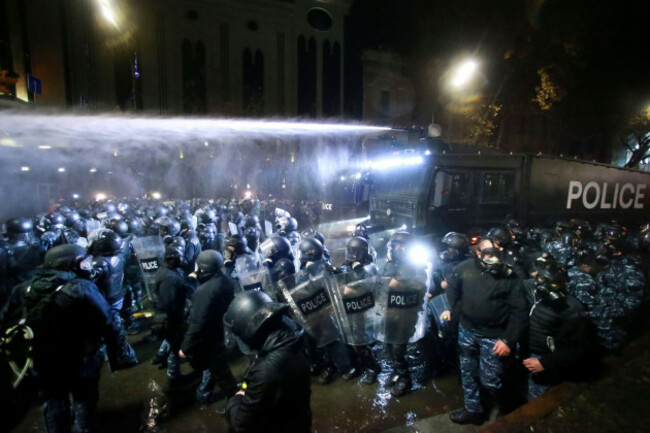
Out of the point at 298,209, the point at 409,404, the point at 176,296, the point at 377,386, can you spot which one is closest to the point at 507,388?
the point at 409,404

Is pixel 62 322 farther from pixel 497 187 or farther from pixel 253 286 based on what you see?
pixel 497 187

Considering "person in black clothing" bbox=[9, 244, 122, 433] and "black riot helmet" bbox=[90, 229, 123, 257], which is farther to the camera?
"black riot helmet" bbox=[90, 229, 123, 257]

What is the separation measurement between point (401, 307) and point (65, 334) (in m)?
3.35

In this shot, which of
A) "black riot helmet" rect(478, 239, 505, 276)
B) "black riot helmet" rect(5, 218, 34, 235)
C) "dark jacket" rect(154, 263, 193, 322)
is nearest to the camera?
"black riot helmet" rect(478, 239, 505, 276)

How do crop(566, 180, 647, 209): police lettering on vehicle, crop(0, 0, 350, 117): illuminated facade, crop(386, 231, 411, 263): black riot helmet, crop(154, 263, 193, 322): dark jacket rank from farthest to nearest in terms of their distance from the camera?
crop(0, 0, 350, 117): illuminated facade < crop(566, 180, 647, 209): police lettering on vehicle < crop(386, 231, 411, 263): black riot helmet < crop(154, 263, 193, 322): dark jacket

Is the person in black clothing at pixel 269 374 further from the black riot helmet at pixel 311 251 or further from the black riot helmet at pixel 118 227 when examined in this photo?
the black riot helmet at pixel 118 227

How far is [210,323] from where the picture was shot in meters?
3.64

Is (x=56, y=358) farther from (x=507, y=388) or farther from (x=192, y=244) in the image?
(x=507, y=388)

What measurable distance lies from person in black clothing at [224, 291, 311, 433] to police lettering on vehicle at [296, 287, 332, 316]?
1747 millimetres

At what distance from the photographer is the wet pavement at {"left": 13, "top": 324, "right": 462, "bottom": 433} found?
146 inches

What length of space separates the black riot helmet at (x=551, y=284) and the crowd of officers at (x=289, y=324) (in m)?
0.01

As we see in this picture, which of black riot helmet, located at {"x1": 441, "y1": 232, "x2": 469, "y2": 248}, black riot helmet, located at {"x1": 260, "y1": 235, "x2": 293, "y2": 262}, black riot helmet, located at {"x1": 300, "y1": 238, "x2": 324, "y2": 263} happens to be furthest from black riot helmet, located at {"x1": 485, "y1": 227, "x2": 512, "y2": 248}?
black riot helmet, located at {"x1": 260, "y1": 235, "x2": 293, "y2": 262}

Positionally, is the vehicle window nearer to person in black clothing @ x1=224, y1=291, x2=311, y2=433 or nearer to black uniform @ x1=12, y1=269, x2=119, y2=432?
person in black clothing @ x1=224, y1=291, x2=311, y2=433

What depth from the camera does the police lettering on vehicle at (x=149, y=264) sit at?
5.88 meters
